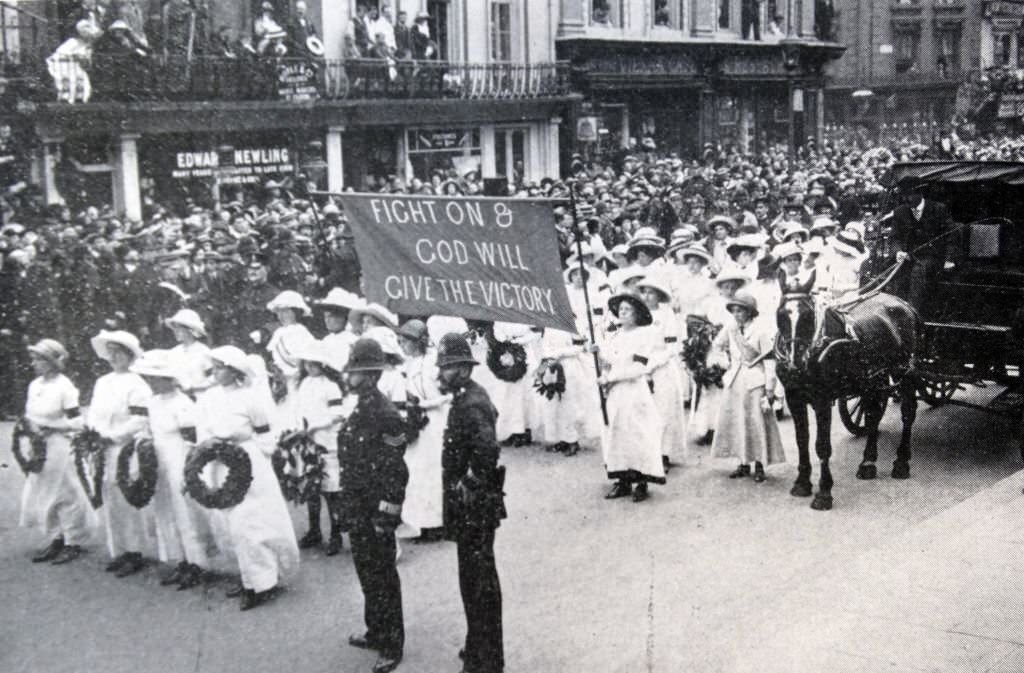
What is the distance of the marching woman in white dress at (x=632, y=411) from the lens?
1002 cm

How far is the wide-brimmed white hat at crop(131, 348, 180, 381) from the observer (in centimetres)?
850

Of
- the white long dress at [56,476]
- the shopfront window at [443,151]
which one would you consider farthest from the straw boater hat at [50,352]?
the shopfront window at [443,151]

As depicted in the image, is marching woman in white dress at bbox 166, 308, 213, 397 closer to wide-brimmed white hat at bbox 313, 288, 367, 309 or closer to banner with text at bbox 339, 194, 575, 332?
wide-brimmed white hat at bbox 313, 288, 367, 309

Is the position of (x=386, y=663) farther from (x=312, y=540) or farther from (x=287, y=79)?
(x=287, y=79)

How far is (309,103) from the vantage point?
2117 centimetres

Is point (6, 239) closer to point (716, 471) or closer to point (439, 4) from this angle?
point (716, 471)

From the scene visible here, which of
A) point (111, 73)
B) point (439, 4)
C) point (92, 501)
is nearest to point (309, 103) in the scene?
point (111, 73)

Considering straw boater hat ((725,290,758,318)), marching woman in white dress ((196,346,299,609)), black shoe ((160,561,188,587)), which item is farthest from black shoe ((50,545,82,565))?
straw boater hat ((725,290,758,318))

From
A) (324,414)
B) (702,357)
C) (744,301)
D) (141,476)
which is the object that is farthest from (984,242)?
(141,476)

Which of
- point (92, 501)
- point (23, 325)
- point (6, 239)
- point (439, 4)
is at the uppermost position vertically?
point (439, 4)

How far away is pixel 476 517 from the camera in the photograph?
664cm

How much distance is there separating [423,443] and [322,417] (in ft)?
3.19

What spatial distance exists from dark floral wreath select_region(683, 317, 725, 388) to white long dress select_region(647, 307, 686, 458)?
0.15m

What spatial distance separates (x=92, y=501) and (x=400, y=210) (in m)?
3.33
